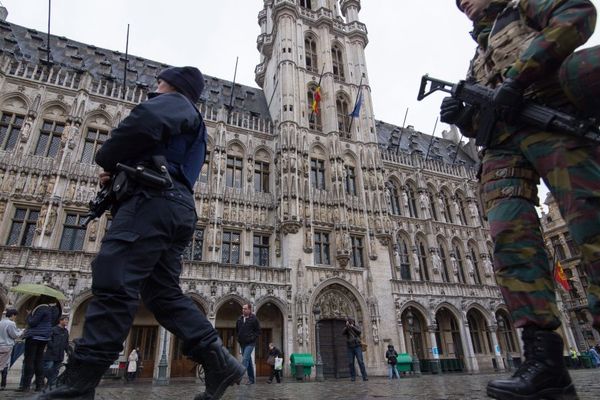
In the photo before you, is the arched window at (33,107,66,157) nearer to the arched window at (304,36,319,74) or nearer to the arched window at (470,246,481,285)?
the arched window at (304,36,319,74)

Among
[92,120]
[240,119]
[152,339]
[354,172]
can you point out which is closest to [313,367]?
[152,339]

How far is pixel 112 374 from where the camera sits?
13.9 meters

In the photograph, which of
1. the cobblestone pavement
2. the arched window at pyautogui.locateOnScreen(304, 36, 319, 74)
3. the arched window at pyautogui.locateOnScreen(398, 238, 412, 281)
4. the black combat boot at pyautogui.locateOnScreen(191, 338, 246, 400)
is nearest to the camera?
the black combat boot at pyautogui.locateOnScreen(191, 338, 246, 400)

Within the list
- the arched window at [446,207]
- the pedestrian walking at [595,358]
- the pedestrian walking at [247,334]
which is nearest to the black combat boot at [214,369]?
the pedestrian walking at [247,334]

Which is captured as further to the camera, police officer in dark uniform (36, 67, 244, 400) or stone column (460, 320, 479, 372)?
stone column (460, 320, 479, 372)

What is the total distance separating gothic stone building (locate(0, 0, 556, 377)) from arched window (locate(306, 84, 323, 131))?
9cm

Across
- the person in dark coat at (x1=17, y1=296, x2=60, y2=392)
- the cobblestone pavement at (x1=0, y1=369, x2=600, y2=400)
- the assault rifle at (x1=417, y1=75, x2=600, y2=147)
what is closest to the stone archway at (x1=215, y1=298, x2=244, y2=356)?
the person in dark coat at (x1=17, y1=296, x2=60, y2=392)

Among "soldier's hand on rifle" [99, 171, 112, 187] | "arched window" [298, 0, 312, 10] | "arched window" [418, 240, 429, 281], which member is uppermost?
"arched window" [298, 0, 312, 10]

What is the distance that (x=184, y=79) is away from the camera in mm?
2998

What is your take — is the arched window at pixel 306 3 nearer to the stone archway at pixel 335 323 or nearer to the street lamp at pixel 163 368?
the stone archway at pixel 335 323

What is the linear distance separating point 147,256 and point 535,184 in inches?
106

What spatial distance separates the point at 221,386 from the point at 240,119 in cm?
2115

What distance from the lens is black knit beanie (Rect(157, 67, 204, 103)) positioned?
9.74 feet

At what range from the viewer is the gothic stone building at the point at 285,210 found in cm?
1576
